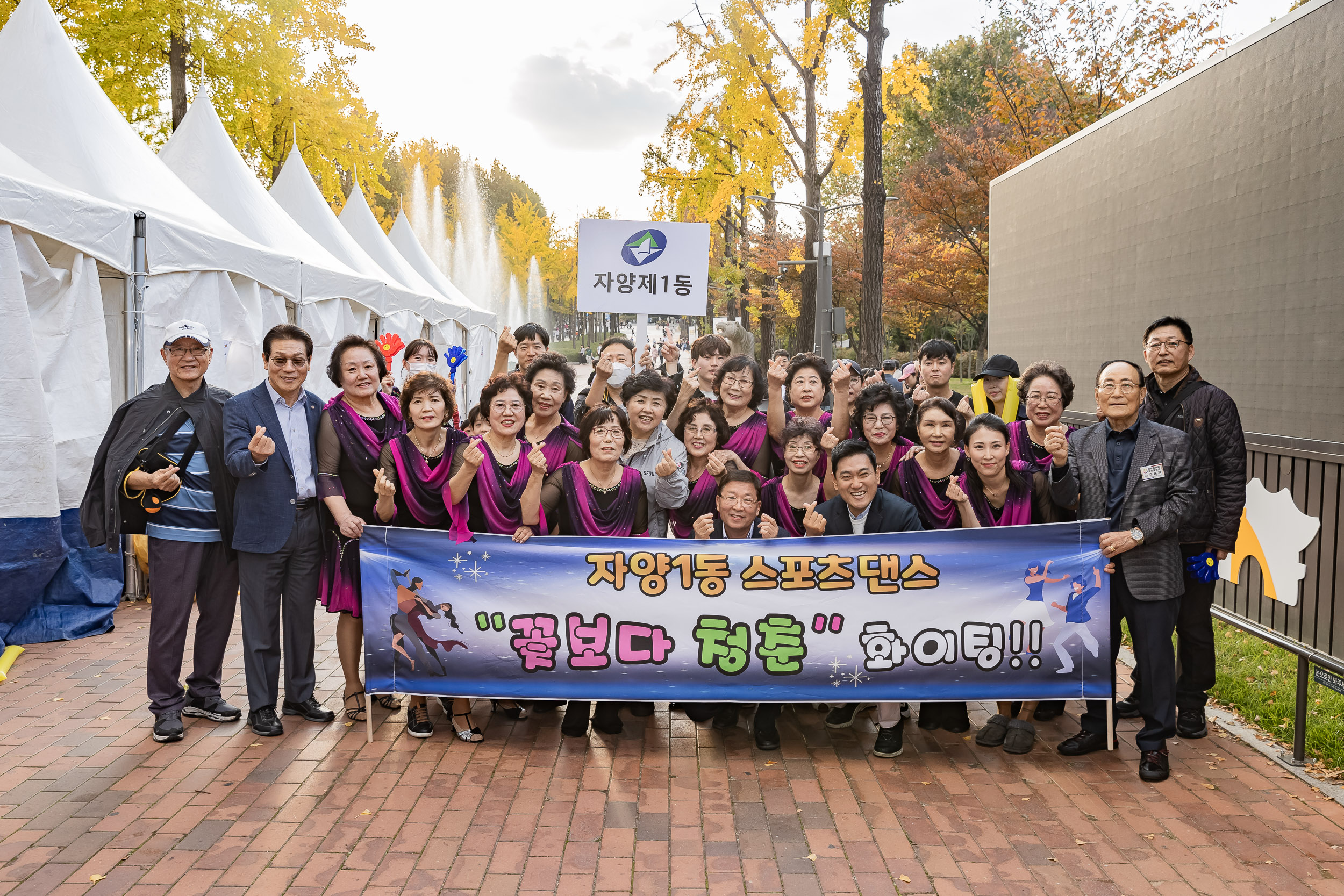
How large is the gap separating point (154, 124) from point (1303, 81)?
20.3 meters

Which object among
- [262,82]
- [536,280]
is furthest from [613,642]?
[536,280]

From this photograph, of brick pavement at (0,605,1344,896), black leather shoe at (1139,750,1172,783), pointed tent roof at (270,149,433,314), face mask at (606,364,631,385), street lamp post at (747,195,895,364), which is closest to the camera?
brick pavement at (0,605,1344,896)

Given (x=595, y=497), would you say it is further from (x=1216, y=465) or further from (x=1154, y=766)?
(x=1216, y=465)

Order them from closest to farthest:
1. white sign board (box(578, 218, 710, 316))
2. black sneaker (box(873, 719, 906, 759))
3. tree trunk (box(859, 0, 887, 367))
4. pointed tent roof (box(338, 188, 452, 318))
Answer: black sneaker (box(873, 719, 906, 759)) < white sign board (box(578, 218, 710, 316)) < tree trunk (box(859, 0, 887, 367)) < pointed tent roof (box(338, 188, 452, 318))

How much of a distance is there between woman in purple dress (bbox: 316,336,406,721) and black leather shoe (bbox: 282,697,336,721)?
302mm

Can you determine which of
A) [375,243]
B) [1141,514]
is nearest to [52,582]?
[1141,514]

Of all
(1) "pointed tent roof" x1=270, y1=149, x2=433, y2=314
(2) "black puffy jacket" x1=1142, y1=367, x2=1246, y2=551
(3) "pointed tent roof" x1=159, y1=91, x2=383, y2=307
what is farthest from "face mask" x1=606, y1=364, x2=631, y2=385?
(1) "pointed tent roof" x1=270, y1=149, x2=433, y2=314

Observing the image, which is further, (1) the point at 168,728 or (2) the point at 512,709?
(2) the point at 512,709

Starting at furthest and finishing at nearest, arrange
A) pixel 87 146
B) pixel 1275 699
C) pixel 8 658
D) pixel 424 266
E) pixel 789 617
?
1. pixel 424 266
2. pixel 87 146
3. pixel 8 658
4. pixel 1275 699
5. pixel 789 617

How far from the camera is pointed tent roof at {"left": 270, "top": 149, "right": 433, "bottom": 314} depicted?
14836 millimetres

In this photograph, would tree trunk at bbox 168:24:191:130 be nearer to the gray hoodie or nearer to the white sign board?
the white sign board

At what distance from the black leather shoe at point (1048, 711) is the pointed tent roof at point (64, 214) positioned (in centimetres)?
682

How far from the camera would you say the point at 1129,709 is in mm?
4977

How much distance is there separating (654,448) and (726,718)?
4.68ft
